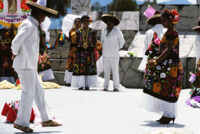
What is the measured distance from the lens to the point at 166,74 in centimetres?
611

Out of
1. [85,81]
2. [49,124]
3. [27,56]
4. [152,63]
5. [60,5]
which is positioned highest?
[60,5]

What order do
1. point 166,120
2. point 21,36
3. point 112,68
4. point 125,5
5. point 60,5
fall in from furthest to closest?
1. point 125,5
2. point 60,5
3. point 112,68
4. point 166,120
5. point 21,36

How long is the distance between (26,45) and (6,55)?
7960 millimetres

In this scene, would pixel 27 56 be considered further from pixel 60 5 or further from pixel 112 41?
pixel 60 5

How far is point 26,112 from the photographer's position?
505 centimetres

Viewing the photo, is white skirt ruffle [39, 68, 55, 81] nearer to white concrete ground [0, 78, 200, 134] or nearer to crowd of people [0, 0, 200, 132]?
white concrete ground [0, 78, 200, 134]

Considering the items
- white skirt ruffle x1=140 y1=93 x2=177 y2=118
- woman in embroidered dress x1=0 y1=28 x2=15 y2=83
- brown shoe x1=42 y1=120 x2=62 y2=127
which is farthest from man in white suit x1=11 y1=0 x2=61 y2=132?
woman in embroidered dress x1=0 y1=28 x2=15 y2=83

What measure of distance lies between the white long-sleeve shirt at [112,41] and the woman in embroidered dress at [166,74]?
5.35 metres

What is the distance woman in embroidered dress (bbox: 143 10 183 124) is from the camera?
603 cm

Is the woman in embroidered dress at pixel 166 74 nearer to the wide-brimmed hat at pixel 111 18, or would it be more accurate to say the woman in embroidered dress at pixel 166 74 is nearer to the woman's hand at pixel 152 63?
the woman's hand at pixel 152 63

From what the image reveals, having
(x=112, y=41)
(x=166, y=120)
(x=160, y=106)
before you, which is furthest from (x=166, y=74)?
(x=112, y=41)

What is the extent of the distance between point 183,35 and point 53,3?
20.9m

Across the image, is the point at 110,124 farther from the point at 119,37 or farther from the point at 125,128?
the point at 119,37

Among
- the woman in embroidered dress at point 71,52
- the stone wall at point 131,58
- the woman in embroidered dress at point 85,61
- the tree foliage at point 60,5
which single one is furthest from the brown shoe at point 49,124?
the tree foliage at point 60,5
